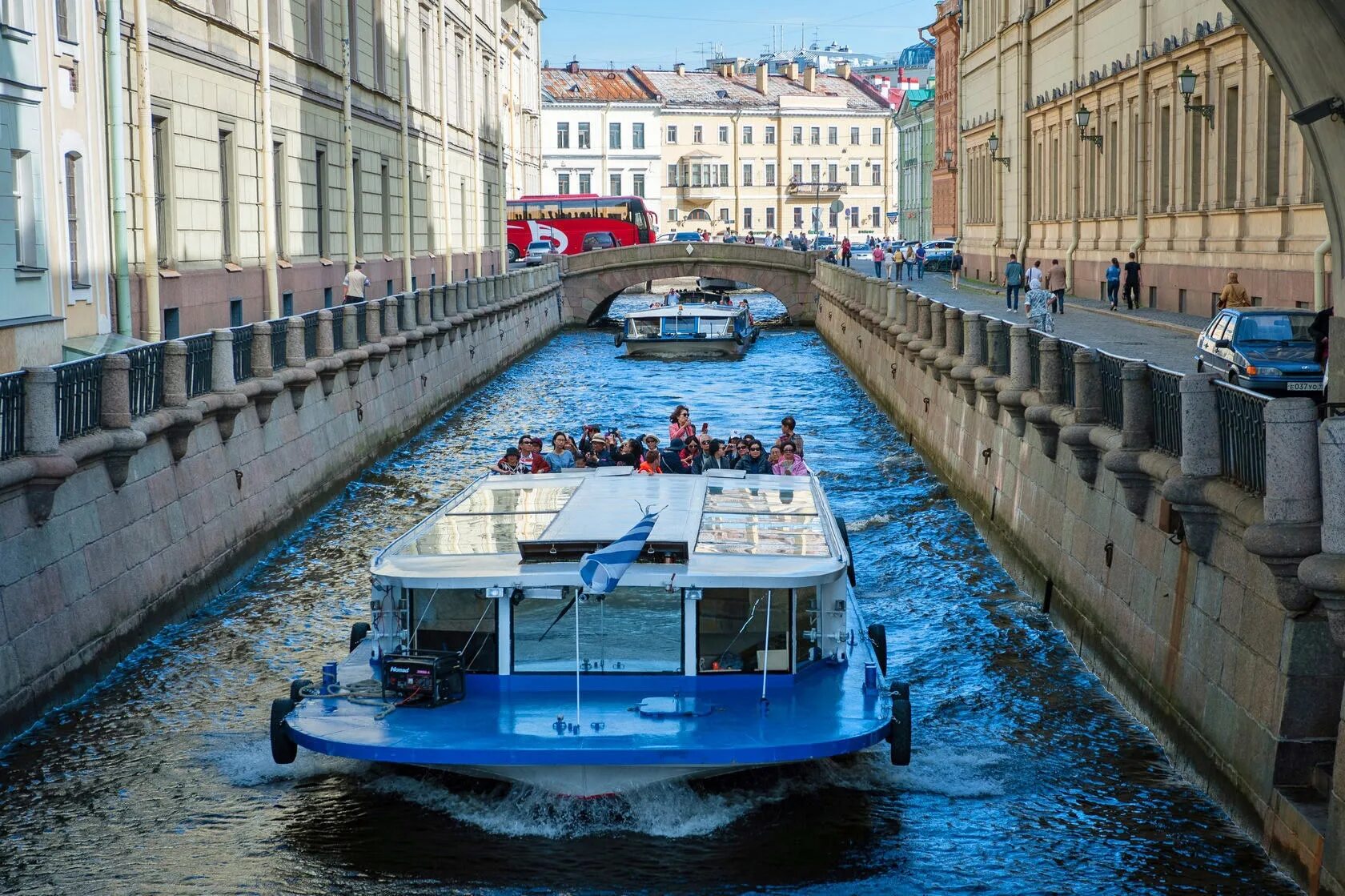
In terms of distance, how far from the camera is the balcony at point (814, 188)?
13362cm

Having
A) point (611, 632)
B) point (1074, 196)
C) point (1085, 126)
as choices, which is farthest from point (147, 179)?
point (1074, 196)

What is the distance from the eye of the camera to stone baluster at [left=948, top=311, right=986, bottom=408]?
25.9 metres

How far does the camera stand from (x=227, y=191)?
106 feet

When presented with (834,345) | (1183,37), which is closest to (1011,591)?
(1183,37)

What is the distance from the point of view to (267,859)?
40.9 ft

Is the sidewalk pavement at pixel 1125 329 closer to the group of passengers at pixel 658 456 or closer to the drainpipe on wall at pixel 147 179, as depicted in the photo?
the group of passengers at pixel 658 456

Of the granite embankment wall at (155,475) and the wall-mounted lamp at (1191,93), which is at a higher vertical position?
the wall-mounted lamp at (1191,93)

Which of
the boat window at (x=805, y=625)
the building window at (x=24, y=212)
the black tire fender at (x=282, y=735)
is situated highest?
the building window at (x=24, y=212)

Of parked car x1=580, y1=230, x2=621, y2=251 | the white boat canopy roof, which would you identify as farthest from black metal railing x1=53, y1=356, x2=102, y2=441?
parked car x1=580, y1=230, x2=621, y2=251

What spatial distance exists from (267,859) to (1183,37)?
30.2 m

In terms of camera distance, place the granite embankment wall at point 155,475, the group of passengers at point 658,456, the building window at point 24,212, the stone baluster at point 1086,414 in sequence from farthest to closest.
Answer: the building window at point 24,212 < the group of passengers at point 658,456 < the stone baluster at point 1086,414 < the granite embankment wall at point 155,475

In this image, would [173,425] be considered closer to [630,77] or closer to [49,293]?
[49,293]

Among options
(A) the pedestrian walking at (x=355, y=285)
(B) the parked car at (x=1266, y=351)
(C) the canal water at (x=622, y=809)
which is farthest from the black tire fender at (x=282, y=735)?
(A) the pedestrian walking at (x=355, y=285)

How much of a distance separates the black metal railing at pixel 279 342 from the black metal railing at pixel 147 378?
500 cm
